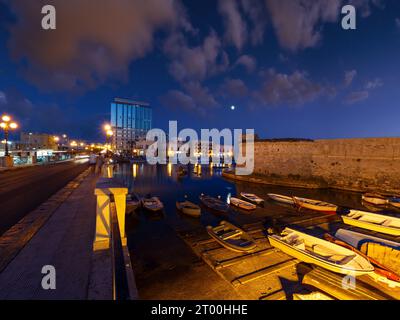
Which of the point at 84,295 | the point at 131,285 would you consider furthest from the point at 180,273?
the point at 84,295

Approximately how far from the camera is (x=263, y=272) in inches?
250

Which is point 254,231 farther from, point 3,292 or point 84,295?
point 3,292

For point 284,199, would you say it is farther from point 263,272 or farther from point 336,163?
point 336,163

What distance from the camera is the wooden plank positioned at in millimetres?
5906

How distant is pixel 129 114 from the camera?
133 meters

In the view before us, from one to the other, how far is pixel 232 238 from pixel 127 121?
136m

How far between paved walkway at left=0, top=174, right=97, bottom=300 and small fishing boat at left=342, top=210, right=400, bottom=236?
44.4 ft

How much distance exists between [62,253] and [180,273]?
12.9 feet

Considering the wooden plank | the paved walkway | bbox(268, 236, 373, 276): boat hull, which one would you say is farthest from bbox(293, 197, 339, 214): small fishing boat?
the paved walkway

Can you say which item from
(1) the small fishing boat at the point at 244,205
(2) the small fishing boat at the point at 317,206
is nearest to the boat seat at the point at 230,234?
(1) the small fishing boat at the point at 244,205

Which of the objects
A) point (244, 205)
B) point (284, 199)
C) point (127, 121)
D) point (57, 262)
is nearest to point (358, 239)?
point (244, 205)

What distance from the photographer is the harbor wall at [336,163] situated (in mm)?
21484

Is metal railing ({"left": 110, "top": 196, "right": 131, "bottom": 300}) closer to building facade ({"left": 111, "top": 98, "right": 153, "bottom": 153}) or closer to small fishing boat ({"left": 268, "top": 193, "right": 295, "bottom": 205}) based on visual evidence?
small fishing boat ({"left": 268, "top": 193, "right": 295, "bottom": 205})

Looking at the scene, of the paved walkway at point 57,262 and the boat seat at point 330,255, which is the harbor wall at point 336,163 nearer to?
the boat seat at point 330,255
